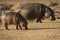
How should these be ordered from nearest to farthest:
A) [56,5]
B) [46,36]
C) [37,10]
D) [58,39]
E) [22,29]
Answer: [58,39] < [46,36] < [22,29] < [37,10] < [56,5]

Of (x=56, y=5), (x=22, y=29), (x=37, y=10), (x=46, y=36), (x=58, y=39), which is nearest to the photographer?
(x=58, y=39)

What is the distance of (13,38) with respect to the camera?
10.5 meters

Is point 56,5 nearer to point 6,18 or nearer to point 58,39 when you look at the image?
point 6,18

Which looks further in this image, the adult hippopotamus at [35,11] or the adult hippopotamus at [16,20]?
the adult hippopotamus at [35,11]

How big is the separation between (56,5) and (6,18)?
22.9 metres

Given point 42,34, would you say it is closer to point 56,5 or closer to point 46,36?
point 46,36

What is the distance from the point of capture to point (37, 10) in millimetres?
16562

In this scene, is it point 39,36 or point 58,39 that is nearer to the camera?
point 58,39

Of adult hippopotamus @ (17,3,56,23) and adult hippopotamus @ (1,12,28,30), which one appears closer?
adult hippopotamus @ (1,12,28,30)

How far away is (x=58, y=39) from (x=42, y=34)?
1.36 metres

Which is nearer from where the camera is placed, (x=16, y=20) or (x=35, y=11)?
(x=16, y=20)

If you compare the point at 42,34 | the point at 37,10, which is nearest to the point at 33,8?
the point at 37,10

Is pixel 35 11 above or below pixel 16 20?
above

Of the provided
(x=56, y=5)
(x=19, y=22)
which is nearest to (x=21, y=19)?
(x=19, y=22)
